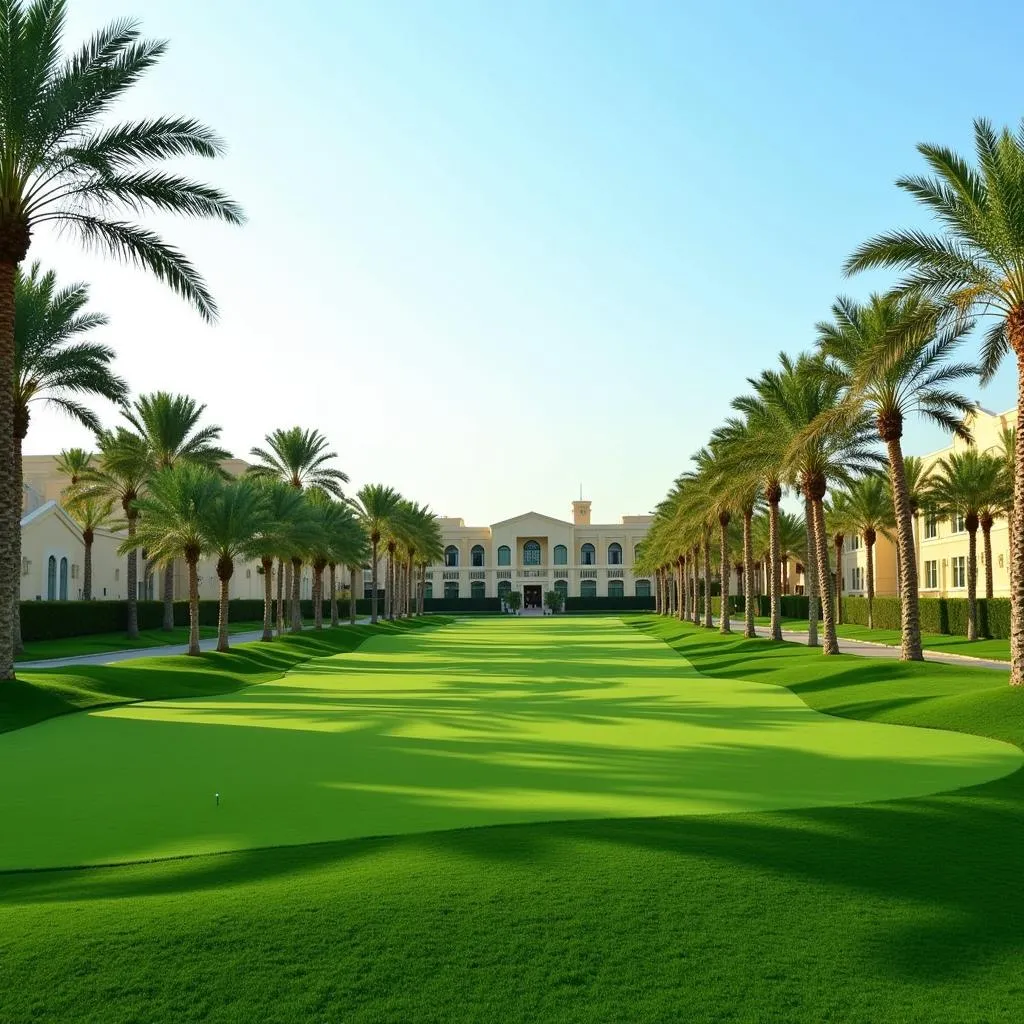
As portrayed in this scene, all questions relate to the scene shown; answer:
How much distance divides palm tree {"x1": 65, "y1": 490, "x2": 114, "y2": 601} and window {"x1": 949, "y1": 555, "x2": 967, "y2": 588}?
45.9 metres

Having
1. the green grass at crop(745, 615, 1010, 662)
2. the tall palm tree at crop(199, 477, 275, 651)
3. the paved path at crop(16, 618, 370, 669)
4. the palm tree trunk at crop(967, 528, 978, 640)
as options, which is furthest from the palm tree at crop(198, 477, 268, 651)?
the palm tree trunk at crop(967, 528, 978, 640)

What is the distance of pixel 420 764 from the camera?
1398 cm

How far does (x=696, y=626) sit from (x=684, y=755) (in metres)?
49.3

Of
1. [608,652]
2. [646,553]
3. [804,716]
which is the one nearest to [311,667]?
[608,652]

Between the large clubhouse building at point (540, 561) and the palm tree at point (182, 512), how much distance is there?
8831cm

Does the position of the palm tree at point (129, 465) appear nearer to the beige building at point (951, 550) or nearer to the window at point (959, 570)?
the beige building at point (951, 550)

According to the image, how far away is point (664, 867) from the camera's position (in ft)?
25.8

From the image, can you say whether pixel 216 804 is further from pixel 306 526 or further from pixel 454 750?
pixel 306 526

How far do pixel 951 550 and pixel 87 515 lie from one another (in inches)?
1888

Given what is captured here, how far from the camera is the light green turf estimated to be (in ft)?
33.4

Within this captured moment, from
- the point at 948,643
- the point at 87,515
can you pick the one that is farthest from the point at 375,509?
the point at 948,643

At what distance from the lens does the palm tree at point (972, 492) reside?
42.0 meters

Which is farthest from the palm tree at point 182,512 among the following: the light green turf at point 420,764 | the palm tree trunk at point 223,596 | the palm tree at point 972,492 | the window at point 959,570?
the window at point 959,570

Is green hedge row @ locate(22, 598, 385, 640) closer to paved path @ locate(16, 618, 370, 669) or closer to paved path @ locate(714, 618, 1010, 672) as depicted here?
paved path @ locate(16, 618, 370, 669)
